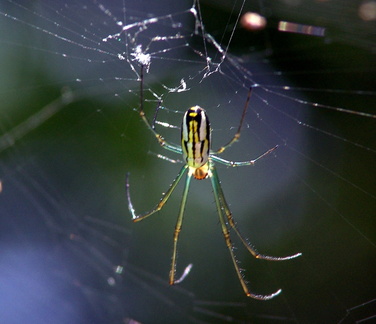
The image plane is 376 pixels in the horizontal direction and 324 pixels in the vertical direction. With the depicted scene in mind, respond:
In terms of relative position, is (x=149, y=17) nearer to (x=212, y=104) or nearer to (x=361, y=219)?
(x=212, y=104)

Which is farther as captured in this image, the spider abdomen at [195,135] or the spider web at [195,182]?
the spider web at [195,182]

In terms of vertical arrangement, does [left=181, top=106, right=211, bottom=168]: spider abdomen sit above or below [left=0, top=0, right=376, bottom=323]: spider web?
below

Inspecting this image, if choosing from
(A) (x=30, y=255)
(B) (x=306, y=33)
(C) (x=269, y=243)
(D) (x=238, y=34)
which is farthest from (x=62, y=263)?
(B) (x=306, y=33)

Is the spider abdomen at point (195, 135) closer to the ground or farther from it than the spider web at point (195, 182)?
closer to the ground

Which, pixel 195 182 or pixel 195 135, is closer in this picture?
pixel 195 135

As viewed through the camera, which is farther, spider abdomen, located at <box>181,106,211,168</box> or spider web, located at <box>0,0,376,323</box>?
spider web, located at <box>0,0,376,323</box>
